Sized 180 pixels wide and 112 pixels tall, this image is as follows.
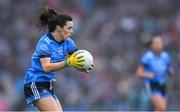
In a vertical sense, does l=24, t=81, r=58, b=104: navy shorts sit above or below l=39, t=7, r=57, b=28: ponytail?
below

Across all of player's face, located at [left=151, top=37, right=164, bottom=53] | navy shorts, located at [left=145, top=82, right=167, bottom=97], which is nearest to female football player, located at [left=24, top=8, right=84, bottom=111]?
player's face, located at [left=151, top=37, right=164, bottom=53]

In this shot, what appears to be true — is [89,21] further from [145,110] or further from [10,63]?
[145,110]

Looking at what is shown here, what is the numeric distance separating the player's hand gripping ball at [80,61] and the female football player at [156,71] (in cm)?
506

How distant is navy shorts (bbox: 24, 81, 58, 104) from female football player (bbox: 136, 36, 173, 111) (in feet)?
16.0

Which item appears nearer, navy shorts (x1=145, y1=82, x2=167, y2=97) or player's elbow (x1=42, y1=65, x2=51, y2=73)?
player's elbow (x1=42, y1=65, x2=51, y2=73)

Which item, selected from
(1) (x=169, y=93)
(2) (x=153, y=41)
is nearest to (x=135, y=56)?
(1) (x=169, y=93)

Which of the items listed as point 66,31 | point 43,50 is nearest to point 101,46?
point 66,31

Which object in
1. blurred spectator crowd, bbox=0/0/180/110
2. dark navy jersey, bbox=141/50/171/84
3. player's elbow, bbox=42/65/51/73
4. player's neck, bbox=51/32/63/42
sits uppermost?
player's neck, bbox=51/32/63/42

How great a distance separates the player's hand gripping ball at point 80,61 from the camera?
934cm

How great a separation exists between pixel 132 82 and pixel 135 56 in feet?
3.67

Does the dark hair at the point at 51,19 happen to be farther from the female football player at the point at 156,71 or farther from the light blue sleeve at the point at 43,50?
the female football player at the point at 156,71

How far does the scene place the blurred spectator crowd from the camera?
702 inches

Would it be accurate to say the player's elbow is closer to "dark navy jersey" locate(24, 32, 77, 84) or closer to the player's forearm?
the player's forearm

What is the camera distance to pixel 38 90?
9.70 meters
